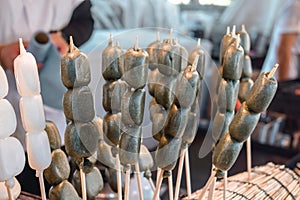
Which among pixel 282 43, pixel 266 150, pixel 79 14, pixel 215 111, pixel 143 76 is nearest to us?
pixel 143 76

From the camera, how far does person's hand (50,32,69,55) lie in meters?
1.21

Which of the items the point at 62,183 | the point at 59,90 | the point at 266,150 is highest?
the point at 62,183

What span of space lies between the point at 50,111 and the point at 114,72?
2.38 ft

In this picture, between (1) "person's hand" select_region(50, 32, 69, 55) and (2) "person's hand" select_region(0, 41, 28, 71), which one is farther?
(1) "person's hand" select_region(50, 32, 69, 55)

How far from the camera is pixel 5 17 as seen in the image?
115 centimetres

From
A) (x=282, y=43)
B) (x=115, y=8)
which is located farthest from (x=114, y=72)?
(x=282, y=43)

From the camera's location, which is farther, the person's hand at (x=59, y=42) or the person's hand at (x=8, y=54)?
the person's hand at (x=59, y=42)

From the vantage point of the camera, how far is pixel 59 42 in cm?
122

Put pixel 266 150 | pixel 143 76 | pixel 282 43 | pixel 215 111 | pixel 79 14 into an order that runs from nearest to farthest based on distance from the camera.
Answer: pixel 143 76
pixel 215 111
pixel 79 14
pixel 266 150
pixel 282 43

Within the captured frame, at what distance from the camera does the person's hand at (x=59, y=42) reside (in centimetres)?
121

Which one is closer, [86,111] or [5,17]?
[86,111]

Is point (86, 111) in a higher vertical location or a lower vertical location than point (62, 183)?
higher

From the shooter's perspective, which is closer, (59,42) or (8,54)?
(8,54)

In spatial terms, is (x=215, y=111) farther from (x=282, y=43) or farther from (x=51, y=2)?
(x=282, y=43)
